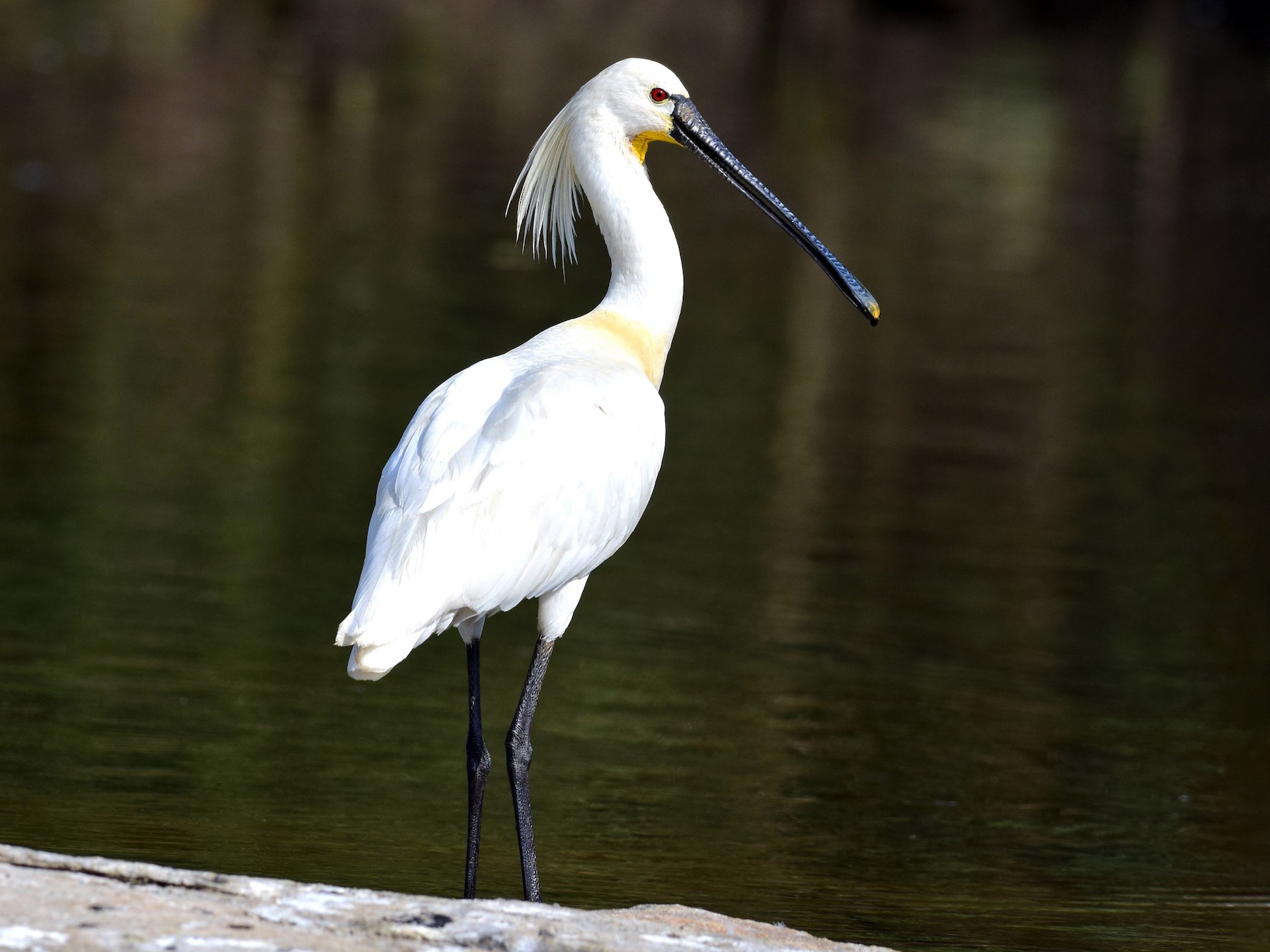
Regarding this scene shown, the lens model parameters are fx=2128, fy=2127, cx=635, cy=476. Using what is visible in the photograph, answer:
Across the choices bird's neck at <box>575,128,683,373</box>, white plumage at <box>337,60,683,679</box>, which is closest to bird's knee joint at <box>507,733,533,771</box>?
white plumage at <box>337,60,683,679</box>

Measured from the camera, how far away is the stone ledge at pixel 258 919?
4098mm

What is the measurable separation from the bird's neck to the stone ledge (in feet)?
7.86

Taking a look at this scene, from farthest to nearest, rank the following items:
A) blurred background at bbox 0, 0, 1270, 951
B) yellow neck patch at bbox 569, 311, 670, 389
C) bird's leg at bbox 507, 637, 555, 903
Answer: blurred background at bbox 0, 0, 1270, 951 → yellow neck patch at bbox 569, 311, 670, 389 → bird's leg at bbox 507, 637, 555, 903

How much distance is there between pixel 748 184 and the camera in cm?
709

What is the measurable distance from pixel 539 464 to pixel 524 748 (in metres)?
0.81

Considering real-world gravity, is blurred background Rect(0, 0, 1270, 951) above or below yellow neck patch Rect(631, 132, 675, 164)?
below

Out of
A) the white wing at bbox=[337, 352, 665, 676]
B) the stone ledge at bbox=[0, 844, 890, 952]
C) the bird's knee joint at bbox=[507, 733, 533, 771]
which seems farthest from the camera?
the bird's knee joint at bbox=[507, 733, 533, 771]

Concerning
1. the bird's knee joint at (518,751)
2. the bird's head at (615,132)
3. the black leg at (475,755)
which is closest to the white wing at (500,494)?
the black leg at (475,755)

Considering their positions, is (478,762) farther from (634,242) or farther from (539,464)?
(634,242)

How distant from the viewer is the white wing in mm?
5504

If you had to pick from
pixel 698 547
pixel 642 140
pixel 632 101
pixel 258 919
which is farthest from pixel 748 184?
pixel 698 547

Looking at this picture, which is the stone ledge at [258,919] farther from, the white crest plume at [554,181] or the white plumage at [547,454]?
the white crest plume at [554,181]

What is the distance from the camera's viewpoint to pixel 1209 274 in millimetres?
23203

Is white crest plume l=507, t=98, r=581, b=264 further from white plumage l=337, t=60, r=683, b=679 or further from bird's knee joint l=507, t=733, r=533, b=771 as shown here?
bird's knee joint l=507, t=733, r=533, b=771
